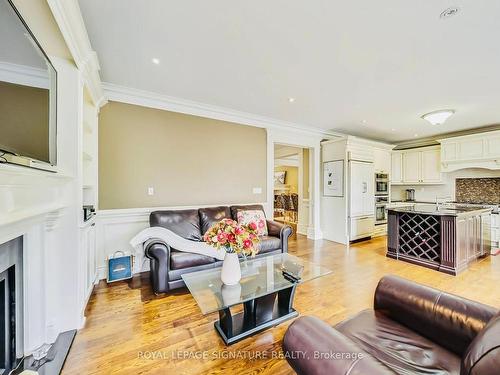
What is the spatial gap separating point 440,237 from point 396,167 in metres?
3.55

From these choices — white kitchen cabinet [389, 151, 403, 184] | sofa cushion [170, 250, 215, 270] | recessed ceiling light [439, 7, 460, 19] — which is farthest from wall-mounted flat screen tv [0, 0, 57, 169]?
white kitchen cabinet [389, 151, 403, 184]

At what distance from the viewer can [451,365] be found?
1088mm

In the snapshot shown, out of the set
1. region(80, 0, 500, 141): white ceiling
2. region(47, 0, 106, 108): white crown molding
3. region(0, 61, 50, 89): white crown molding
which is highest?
region(80, 0, 500, 141): white ceiling

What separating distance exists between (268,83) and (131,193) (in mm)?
2504

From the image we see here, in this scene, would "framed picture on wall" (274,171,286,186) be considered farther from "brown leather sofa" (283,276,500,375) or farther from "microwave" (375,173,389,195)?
"brown leather sofa" (283,276,500,375)

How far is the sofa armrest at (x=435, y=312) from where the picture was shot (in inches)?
46.1

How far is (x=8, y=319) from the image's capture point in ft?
5.07

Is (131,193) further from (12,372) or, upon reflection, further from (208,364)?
(208,364)

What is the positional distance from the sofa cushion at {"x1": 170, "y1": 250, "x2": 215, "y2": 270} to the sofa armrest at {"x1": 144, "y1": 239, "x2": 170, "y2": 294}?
0.26 ft

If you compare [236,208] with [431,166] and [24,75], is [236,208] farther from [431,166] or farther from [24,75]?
[431,166]

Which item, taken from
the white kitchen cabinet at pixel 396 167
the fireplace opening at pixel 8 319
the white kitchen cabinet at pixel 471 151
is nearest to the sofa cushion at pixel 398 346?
the fireplace opening at pixel 8 319

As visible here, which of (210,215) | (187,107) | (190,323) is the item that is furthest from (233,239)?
(187,107)

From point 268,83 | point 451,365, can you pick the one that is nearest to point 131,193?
point 268,83

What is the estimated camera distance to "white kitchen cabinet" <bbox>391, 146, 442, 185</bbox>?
5.79 metres
